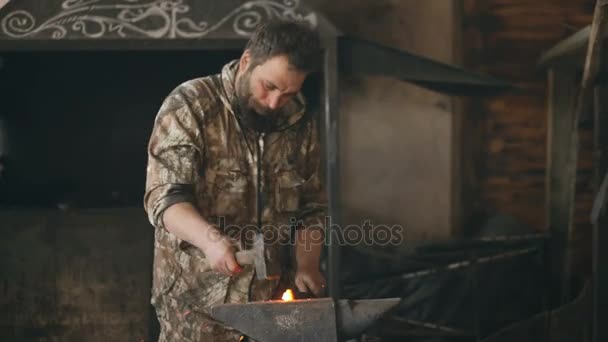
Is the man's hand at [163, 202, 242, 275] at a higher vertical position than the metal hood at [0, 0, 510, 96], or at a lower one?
lower

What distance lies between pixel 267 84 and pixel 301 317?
3.39ft

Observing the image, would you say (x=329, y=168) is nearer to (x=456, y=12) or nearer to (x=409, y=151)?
(x=409, y=151)

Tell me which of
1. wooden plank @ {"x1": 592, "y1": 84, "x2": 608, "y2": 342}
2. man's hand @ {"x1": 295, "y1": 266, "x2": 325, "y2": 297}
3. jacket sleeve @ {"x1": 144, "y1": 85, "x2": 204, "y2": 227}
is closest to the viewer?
jacket sleeve @ {"x1": 144, "y1": 85, "x2": 204, "y2": 227}

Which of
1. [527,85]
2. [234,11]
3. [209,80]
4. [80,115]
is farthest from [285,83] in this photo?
[527,85]

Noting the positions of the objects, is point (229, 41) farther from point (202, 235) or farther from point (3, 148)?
point (3, 148)

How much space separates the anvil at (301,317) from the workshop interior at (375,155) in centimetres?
198

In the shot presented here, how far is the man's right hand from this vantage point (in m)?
3.27

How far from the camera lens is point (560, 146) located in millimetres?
6586

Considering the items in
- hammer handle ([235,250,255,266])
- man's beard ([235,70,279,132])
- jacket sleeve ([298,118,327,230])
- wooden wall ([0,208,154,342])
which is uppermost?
man's beard ([235,70,279,132])

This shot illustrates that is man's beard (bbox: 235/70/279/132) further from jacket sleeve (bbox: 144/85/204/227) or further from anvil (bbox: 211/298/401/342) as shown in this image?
anvil (bbox: 211/298/401/342)

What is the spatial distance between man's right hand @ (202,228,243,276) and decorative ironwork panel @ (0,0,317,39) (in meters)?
2.00

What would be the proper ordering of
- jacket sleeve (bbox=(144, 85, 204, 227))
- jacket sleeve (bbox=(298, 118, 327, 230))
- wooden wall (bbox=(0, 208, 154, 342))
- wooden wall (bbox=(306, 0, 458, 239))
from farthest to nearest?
1. wooden wall (bbox=(306, 0, 458, 239))
2. wooden wall (bbox=(0, 208, 154, 342))
3. jacket sleeve (bbox=(298, 118, 327, 230))
4. jacket sleeve (bbox=(144, 85, 204, 227))

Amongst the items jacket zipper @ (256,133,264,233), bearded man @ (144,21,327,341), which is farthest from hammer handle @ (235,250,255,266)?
jacket zipper @ (256,133,264,233)

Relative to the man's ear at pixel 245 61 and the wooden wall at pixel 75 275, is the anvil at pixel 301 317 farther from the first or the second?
the wooden wall at pixel 75 275
